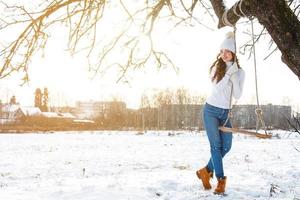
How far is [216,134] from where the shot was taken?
4.65 m

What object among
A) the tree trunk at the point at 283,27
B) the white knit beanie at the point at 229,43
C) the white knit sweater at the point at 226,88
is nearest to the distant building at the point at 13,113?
the white knit sweater at the point at 226,88

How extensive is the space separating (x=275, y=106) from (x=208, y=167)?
271 ft

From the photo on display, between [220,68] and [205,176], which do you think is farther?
[205,176]

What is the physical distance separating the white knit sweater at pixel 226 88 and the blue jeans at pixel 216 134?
7cm

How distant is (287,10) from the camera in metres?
3.37

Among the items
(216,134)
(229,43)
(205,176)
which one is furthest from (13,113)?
(229,43)

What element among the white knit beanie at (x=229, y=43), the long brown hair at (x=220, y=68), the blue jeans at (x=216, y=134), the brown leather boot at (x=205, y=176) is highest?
the white knit beanie at (x=229, y=43)

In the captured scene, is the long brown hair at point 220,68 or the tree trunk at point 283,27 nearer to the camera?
the tree trunk at point 283,27

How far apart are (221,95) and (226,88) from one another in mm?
96

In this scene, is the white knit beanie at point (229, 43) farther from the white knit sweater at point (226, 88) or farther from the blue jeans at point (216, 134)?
the blue jeans at point (216, 134)

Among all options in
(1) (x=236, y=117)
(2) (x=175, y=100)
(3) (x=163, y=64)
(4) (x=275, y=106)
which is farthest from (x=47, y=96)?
(3) (x=163, y=64)

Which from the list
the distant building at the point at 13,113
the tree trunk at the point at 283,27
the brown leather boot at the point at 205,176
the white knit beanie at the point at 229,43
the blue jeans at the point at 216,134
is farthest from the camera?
the distant building at the point at 13,113

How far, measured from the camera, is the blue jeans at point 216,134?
4.65 m

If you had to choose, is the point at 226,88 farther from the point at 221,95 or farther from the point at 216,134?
the point at 216,134
